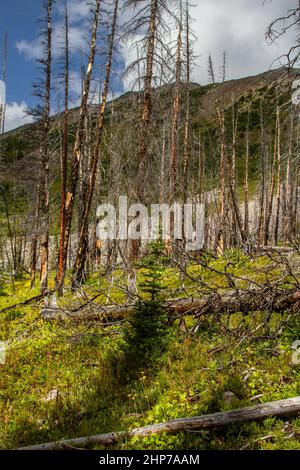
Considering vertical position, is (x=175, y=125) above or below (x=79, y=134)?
above

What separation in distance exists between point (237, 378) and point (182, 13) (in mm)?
17179

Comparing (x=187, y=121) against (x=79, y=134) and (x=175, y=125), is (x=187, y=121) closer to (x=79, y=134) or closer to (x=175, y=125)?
(x=175, y=125)

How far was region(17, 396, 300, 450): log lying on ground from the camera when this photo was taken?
184 inches

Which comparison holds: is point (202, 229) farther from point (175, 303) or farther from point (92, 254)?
point (175, 303)

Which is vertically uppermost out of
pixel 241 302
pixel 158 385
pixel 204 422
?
pixel 241 302

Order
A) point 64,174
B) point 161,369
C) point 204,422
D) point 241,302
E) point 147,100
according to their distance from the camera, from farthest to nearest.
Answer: point 64,174
point 147,100
point 241,302
point 161,369
point 204,422

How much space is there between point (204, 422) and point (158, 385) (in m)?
1.60

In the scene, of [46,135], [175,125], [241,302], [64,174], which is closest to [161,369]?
[241,302]

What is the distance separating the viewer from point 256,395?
527 cm

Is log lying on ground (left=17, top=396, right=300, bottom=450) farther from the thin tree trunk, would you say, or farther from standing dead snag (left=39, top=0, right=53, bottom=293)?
standing dead snag (left=39, top=0, right=53, bottom=293)

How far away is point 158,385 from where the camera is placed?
6.18 meters

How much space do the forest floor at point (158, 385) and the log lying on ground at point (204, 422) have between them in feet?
0.30

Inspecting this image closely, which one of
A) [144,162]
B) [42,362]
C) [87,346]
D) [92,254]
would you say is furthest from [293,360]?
[92,254]

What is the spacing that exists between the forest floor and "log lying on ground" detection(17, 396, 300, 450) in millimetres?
92
